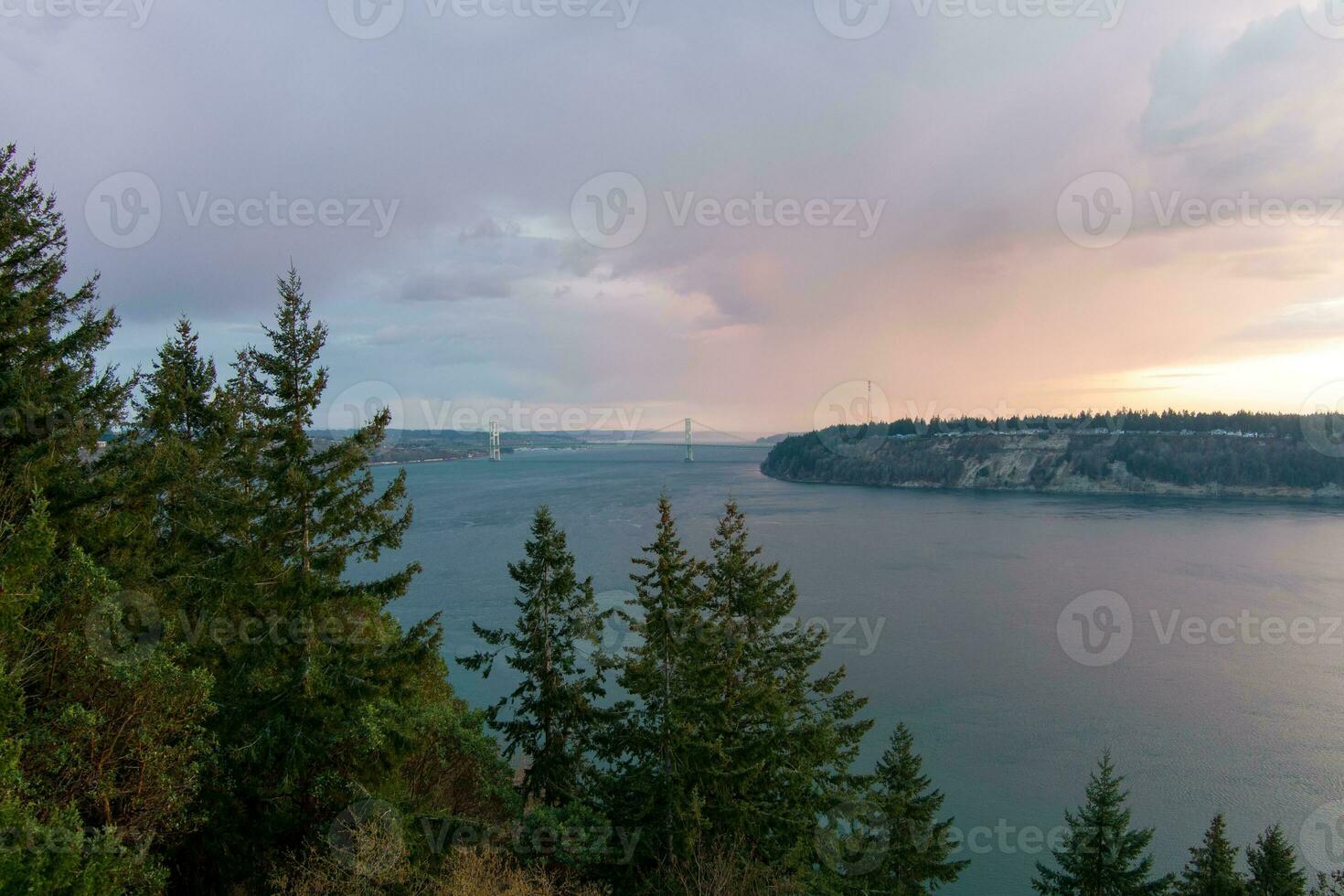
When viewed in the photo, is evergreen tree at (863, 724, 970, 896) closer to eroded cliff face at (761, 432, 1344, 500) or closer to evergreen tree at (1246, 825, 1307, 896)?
evergreen tree at (1246, 825, 1307, 896)

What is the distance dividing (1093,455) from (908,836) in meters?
121

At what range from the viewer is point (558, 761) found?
15188 mm

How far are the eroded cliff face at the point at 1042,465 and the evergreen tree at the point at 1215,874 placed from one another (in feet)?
364

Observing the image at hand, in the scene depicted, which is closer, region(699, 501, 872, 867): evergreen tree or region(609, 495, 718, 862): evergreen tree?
region(609, 495, 718, 862): evergreen tree

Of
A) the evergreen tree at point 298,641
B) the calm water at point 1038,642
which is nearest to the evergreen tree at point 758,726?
the evergreen tree at point 298,641

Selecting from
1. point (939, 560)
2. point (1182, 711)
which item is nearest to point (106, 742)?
point (1182, 711)

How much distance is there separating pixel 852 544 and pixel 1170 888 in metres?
46.0

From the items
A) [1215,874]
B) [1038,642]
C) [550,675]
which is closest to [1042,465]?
[1038,642]

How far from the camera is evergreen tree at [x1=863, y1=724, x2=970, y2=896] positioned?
1698 centimetres

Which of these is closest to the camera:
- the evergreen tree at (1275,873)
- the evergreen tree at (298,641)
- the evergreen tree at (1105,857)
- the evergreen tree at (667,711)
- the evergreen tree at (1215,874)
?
the evergreen tree at (298,641)

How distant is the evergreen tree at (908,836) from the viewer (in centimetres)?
1698

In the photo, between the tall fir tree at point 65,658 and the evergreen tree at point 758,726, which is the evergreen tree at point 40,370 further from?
the evergreen tree at point 758,726

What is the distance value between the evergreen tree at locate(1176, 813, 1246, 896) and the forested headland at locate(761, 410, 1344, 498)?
111 meters

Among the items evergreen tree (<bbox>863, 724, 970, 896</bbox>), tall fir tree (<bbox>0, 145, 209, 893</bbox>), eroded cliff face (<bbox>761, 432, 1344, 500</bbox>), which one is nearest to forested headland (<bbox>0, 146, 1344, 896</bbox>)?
tall fir tree (<bbox>0, 145, 209, 893</bbox>)
